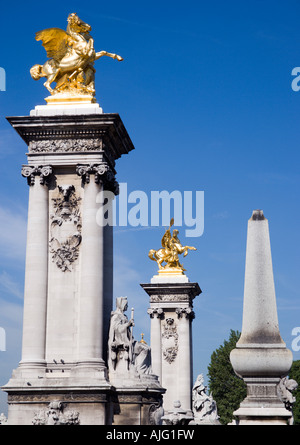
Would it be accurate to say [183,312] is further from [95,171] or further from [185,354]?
[95,171]

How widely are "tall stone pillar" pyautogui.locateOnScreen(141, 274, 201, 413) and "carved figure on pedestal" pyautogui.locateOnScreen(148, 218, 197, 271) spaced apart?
1.76 meters

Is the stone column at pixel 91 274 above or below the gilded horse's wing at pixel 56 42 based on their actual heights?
below

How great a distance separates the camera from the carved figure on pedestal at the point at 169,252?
5331cm

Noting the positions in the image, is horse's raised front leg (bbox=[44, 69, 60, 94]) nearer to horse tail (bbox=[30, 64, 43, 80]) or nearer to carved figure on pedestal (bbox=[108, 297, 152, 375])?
horse tail (bbox=[30, 64, 43, 80])

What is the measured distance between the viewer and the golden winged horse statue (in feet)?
91.6

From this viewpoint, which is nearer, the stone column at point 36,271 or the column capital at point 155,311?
the stone column at point 36,271

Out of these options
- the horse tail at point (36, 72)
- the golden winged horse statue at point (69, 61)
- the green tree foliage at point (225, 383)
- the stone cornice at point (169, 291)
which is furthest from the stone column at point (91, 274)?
the green tree foliage at point (225, 383)

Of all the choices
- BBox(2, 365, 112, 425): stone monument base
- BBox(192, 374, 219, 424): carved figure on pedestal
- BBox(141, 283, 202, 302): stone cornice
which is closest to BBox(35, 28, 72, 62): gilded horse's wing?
BBox(2, 365, 112, 425): stone monument base

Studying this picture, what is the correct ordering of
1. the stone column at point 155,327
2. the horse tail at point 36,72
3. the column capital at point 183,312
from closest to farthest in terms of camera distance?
the horse tail at point 36,72
the stone column at point 155,327
the column capital at point 183,312

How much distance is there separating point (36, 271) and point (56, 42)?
8.29m

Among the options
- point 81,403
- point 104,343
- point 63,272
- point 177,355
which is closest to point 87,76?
point 63,272

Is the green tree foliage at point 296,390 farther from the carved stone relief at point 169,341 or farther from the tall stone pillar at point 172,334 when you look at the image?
the carved stone relief at point 169,341

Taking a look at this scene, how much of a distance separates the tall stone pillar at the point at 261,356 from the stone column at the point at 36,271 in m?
13.6
